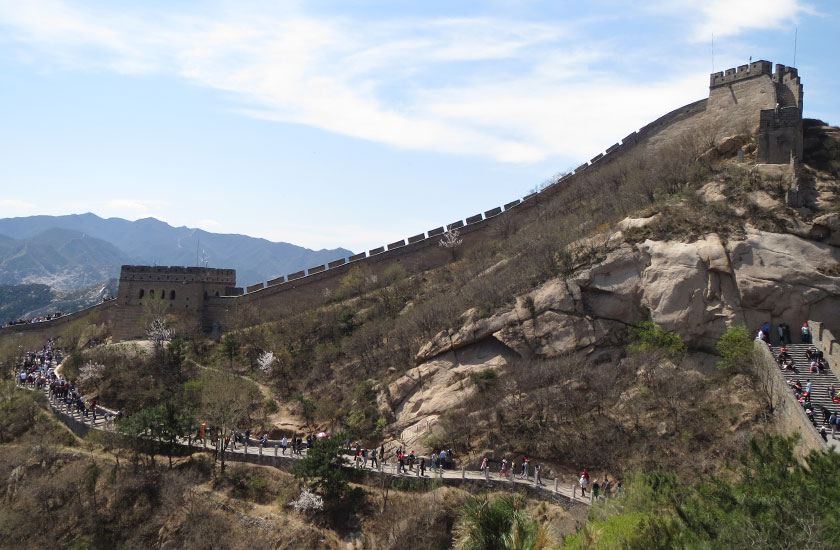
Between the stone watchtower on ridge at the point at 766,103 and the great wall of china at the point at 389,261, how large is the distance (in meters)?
0.05

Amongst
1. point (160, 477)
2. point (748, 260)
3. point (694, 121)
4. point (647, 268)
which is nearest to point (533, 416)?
point (647, 268)

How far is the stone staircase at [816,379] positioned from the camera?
19109 mm

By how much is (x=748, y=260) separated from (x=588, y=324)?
598 cm

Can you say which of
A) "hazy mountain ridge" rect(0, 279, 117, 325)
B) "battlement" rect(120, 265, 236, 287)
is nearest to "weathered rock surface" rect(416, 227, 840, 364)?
"battlement" rect(120, 265, 236, 287)

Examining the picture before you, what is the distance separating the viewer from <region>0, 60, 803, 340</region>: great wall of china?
1385 inches

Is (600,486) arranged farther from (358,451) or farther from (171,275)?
(171,275)

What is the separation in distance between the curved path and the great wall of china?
24.9 ft

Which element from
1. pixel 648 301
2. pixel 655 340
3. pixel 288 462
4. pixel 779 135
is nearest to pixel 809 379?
pixel 655 340

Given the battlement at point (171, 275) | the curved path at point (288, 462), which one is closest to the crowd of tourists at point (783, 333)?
the curved path at point (288, 462)

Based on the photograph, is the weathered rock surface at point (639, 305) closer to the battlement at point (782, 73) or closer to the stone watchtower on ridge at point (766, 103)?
the stone watchtower on ridge at point (766, 103)

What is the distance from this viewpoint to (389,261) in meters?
40.5

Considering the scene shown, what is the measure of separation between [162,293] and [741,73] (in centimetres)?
3270

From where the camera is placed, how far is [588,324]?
26469 millimetres

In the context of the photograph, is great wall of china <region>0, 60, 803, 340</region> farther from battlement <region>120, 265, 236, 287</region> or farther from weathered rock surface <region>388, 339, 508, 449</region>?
weathered rock surface <region>388, 339, 508, 449</region>
